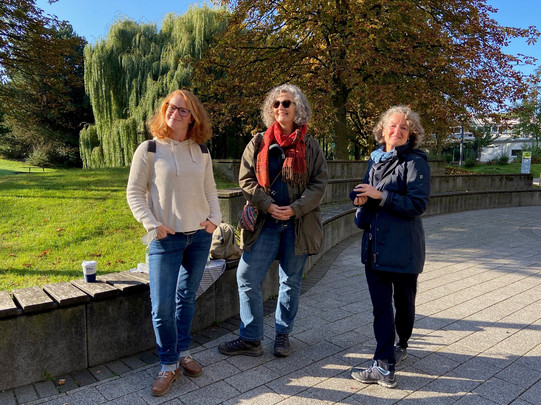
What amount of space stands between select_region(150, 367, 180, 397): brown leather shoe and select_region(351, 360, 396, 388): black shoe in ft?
4.07

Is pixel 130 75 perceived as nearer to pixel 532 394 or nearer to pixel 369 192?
pixel 369 192

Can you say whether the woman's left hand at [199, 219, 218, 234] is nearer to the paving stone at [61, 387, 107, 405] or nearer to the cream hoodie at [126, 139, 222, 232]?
the cream hoodie at [126, 139, 222, 232]

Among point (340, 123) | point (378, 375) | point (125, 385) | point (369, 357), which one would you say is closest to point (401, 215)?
point (378, 375)

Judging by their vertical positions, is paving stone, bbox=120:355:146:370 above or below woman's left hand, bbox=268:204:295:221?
below

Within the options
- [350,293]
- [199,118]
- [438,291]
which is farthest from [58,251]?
[438,291]

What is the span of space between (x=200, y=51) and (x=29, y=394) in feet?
49.7

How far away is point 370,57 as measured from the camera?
10250mm

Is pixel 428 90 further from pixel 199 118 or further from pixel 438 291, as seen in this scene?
pixel 199 118

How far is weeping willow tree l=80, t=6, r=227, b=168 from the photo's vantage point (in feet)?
49.4

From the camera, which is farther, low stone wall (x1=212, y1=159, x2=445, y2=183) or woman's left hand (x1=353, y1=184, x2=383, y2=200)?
low stone wall (x1=212, y1=159, x2=445, y2=183)


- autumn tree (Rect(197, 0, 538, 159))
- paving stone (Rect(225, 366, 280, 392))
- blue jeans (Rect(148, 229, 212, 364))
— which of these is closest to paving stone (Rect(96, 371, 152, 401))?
blue jeans (Rect(148, 229, 212, 364))

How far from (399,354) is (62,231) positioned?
4590 millimetres

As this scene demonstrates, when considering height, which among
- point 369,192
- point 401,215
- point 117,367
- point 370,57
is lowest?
point 117,367

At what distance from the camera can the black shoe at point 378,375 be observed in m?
2.76
